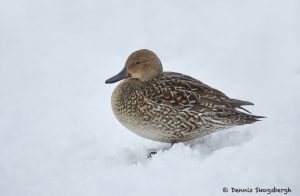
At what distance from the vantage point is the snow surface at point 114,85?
18.7 ft

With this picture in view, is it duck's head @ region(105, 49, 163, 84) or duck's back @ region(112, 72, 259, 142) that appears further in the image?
duck's head @ region(105, 49, 163, 84)

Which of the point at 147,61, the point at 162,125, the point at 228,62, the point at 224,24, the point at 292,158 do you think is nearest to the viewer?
the point at 292,158

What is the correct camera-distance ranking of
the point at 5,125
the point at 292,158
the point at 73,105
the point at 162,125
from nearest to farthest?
the point at 292,158
the point at 162,125
the point at 5,125
the point at 73,105

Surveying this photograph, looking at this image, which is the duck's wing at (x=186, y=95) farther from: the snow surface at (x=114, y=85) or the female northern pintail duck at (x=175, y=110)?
the snow surface at (x=114, y=85)

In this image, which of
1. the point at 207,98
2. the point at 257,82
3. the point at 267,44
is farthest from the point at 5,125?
the point at 267,44

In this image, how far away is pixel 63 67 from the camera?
9445 millimetres

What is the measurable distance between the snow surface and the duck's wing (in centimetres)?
35

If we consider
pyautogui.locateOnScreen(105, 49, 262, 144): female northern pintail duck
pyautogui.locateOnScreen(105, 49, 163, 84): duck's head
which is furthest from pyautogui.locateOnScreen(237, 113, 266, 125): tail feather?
pyautogui.locateOnScreen(105, 49, 163, 84): duck's head

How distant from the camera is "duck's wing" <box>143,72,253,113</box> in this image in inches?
259

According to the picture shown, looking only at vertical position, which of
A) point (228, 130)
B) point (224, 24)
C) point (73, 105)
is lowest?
point (228, 130)

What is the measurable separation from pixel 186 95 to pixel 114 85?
2.59 metres

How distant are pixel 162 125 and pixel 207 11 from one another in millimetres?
4608

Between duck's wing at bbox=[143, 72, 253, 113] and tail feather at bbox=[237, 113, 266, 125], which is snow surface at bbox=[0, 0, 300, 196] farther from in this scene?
duck's wing at bbox=[143, 72, 253, 113]

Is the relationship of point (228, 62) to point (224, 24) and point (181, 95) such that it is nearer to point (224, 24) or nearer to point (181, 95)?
point (224, 24)
